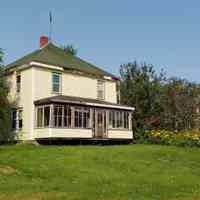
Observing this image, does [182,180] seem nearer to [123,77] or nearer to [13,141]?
[13,141]

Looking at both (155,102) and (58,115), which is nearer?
(58,115)

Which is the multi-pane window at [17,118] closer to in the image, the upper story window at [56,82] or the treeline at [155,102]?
the upper story window at [56,82]

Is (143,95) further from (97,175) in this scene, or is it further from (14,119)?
(97,175)

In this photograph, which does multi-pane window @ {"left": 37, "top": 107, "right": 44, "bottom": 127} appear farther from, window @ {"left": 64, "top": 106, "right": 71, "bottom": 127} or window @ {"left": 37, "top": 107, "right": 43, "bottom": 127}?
window @ {"left": 64, "top": 106, "right": 71, "bottom": 127}

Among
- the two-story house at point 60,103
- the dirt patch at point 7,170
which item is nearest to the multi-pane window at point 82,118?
the two-story house at point 60,103

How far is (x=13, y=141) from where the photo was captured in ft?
112

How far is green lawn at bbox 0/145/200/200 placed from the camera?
1328 cm

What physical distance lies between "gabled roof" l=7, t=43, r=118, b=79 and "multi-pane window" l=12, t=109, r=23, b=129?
413cm

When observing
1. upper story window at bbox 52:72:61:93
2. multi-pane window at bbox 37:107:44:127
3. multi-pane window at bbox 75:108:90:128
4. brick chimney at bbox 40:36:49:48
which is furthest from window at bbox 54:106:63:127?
brick chimney at bbox 40:36:49:48

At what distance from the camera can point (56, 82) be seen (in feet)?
113

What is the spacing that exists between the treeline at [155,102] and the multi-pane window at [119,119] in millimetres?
5469

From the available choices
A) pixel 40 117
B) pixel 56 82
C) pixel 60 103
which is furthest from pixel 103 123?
pixel 40 117

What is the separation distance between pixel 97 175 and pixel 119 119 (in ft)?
62.1

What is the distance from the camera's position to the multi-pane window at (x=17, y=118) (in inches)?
1326
